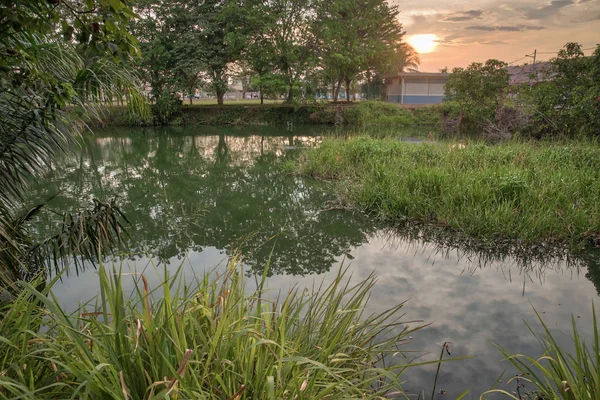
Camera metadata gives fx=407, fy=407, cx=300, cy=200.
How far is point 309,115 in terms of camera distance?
70.1 feet

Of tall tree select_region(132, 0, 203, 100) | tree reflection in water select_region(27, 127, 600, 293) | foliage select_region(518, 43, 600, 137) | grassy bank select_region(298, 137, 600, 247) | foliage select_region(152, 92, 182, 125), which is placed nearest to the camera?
tree reflection in water select_region(27, 127, 600, 293)

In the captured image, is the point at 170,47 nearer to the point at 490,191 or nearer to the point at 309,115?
the point at 309,115

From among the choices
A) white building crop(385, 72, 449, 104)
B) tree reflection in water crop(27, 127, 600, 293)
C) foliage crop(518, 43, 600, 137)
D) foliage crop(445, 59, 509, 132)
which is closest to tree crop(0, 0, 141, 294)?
tree reflection in water crop(27, 127, 600, 293)

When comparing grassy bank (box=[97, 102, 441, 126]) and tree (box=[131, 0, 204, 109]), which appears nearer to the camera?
tree (box=[131, 0, 204, 109])

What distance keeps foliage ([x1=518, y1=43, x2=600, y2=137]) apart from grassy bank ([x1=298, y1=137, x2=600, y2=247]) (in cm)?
213

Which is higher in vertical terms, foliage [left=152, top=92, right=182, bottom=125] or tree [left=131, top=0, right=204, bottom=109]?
tree [left=131, top=0, right=204, bottom=109]

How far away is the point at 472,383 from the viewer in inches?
93.9

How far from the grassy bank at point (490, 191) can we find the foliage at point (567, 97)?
2.13 meters

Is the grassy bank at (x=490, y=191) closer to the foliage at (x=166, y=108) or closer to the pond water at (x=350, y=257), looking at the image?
the pond water at (x=350, y=257)

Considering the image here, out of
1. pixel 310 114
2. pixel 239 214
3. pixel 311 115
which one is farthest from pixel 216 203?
pixel 310 114

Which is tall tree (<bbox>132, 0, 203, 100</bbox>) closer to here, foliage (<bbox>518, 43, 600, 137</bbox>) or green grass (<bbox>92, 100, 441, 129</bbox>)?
green grass (<bbox>92, 100, 441, 129</bbox>)

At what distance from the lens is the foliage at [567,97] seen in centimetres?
869

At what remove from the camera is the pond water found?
2896mm

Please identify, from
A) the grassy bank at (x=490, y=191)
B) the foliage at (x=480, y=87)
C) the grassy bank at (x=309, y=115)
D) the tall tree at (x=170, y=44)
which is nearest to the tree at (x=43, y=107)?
the grassy bank at (x=490, y=191)
